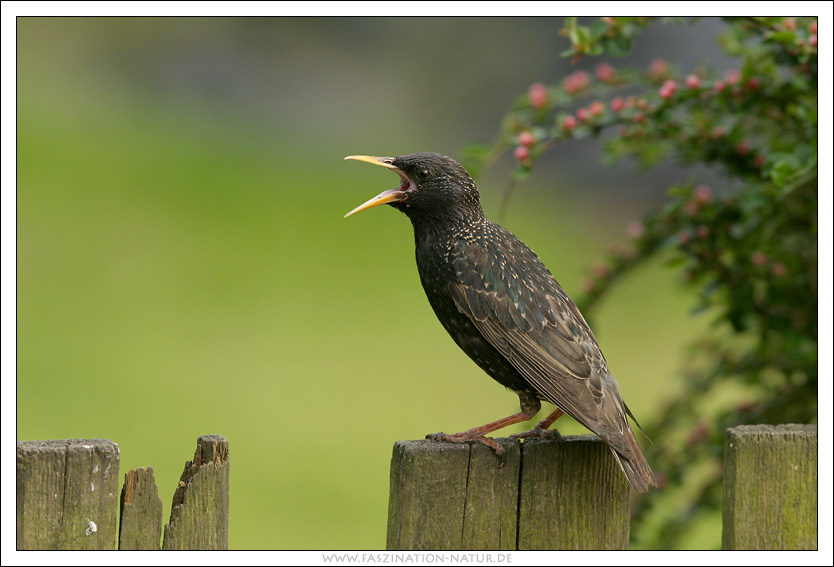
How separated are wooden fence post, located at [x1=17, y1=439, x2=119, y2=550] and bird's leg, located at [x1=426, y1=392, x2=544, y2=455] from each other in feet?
2.82

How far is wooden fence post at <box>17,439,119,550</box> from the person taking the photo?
2.08m

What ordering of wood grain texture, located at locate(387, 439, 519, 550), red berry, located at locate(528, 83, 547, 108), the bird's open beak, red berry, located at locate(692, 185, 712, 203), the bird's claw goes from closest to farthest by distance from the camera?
wood grain texture, located at locate(387, 439, 519, 550)
the bird's claw
the bird's open beak
red berry, located at locate(692, 185, 712, 203)
red berry, located at locate(528, 83, 547, 108)

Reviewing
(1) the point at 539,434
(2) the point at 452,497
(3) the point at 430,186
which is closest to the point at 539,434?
(1) the point at 539,434

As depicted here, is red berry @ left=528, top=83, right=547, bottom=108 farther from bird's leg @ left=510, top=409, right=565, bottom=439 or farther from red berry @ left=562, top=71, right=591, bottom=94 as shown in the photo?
bird's leg @ left=510, top=409, right=565, bottom=439

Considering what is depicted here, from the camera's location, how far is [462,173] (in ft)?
9.46

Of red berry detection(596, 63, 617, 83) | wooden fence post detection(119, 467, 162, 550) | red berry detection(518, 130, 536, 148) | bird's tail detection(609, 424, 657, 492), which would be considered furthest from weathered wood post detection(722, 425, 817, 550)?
red berry detection(596, 63, 617, 83)

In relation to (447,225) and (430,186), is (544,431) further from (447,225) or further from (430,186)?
(430,186)

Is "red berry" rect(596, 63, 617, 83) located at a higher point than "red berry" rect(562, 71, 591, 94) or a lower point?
higher

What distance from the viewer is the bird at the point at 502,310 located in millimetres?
2516

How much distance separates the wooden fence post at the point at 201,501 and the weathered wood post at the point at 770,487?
4.21ft

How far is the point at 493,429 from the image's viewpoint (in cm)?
256

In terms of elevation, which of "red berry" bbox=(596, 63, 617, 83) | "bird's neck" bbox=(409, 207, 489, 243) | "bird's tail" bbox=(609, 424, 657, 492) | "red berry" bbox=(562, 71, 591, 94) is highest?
"red berry" bbox=(596, 63, 617, 83)

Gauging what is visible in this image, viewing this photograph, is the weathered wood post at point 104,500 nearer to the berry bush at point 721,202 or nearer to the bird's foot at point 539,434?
the bird's foot at point 539,434

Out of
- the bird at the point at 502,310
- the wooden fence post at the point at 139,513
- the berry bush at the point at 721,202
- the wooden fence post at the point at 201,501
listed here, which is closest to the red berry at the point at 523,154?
the berry bush at the point at 721,202
